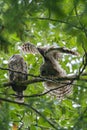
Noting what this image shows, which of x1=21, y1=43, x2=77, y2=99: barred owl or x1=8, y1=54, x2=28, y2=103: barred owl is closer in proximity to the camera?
x1=21, y1=43, x2=77, y2=99: barred owl

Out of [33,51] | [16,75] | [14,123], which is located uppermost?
[33,51]

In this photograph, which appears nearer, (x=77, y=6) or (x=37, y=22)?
(x=77, y=6)

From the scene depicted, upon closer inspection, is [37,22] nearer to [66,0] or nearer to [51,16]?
[51,16]

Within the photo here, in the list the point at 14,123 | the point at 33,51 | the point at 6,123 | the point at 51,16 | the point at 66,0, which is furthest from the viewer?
the point at 14,123

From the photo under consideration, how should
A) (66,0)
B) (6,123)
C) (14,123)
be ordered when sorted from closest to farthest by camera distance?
(66,0)
(6,123)
(14,123)

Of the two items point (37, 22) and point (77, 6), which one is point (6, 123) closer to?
point (37, 22)

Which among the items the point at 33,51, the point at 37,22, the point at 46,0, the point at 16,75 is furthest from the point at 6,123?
the point at 16,75

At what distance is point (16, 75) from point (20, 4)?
8.83ft

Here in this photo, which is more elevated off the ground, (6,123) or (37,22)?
(37,22)

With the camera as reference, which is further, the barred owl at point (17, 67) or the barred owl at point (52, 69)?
the barred owl at point (17, 67)

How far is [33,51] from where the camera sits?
16.6 feet

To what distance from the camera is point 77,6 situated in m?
3.10

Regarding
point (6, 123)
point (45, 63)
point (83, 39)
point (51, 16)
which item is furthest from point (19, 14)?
point (45, 63)

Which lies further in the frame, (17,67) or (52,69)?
(17,67)
